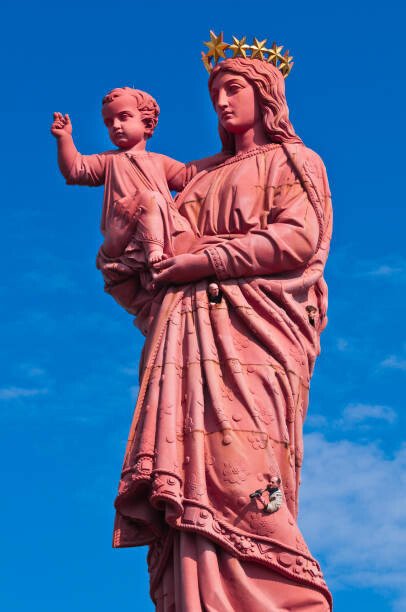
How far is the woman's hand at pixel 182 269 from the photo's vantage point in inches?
586

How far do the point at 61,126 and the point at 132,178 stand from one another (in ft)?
3.17

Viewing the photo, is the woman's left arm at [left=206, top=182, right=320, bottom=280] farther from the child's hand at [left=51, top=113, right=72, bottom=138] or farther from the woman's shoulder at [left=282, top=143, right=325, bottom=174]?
the child's hand at [left=51, top=113, right=72, bottom=138]

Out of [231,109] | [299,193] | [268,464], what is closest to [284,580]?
[268,464]

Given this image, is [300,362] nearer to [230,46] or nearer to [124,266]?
[124,266]

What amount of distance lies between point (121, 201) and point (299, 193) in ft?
6.35

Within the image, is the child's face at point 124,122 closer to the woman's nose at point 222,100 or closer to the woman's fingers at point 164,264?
the woman's nose at point 222,100

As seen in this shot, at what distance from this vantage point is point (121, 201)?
15.5 meters

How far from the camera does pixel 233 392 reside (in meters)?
14.3

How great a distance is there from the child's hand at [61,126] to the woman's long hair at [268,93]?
1.84 meters

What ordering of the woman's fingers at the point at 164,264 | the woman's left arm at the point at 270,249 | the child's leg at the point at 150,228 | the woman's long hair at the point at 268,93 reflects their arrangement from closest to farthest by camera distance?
1. the woman's left arm at the point at 270,249
2. the woman's fingers at the point at 164,264
3. the child's leg at the point at 150,228
4. the woman's long hair at the point at 268,93

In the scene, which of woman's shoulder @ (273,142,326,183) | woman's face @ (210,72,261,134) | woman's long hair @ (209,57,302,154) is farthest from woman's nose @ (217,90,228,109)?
woman's shoulder @ (273,142,326,183)

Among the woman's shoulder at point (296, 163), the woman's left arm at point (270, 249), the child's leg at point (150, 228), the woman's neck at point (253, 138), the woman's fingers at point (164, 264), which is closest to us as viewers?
the woman's left arm at point (270, 249)

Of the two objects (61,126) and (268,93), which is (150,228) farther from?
(268,93)

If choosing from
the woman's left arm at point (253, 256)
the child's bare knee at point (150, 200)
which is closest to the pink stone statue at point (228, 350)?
the woman's left arm at point (253, 256)
